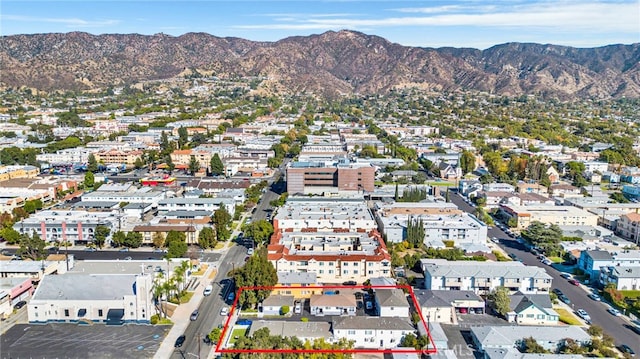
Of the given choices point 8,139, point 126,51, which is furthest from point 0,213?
point 126,51

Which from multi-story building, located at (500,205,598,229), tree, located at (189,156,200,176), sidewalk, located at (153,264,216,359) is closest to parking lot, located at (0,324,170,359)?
sidewalk, located at (153,264,216,359)

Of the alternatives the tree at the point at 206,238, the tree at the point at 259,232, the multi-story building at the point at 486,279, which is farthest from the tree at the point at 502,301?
the tree at the point at 206,238

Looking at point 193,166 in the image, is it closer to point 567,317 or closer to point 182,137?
point 182,137

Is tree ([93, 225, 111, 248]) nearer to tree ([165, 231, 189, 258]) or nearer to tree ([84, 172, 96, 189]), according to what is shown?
tree ([165, 231, 189, 258])

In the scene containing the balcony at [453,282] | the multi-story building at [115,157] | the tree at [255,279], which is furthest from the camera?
the multi-story building at [115,157]

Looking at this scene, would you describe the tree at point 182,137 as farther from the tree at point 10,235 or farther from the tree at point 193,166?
the tree at point 10,235

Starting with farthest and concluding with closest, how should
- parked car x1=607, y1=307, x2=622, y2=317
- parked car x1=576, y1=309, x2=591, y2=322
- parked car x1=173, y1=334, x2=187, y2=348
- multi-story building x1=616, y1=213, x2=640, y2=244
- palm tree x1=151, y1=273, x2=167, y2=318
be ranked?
multi-story building x1=616, y1=213, x2=640, y2=244 → parked car x1=607, y1=307, x2=622, y2=317 → parked car x1=576, y1=309, x2=591, y2=322 → palm tree x1=151, y1=273, x2=167, y2=318 → parked car x1=173, y1=334, x2=187, y2=348
